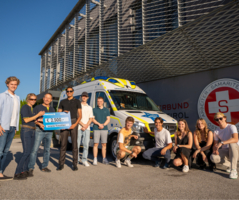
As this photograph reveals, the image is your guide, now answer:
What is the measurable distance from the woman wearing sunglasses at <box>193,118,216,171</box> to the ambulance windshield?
200 centimetres

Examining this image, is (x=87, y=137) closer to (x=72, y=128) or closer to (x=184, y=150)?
(x=72, y=128)

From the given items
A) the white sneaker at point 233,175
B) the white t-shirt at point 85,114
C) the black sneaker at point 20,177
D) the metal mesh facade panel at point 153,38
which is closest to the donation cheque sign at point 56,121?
the white t-shirt at point 85,114

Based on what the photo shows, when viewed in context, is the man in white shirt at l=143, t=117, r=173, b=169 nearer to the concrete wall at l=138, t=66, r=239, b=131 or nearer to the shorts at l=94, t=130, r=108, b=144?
the shorts at l=94, t=130, r=108, b=144

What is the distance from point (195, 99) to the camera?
8.96 metres

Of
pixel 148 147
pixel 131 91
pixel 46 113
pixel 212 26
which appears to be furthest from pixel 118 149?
pixel 212 26

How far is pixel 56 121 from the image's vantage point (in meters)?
4.18

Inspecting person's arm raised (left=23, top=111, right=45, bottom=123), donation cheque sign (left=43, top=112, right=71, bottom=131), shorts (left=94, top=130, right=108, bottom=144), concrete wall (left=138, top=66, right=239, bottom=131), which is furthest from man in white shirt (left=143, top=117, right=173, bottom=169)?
concrete wall (left=138, top=66, right=239, bottom=131)

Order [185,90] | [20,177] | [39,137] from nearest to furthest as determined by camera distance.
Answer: [20,177]
[39,137]
[185,90]

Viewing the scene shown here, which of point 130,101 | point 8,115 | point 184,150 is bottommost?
point 184,150

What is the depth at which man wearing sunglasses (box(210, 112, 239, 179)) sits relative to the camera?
393cm

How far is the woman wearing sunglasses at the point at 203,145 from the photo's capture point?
4.44 m

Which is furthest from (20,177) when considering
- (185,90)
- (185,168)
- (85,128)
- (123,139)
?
(185,90)

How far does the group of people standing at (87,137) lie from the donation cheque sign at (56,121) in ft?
0.34

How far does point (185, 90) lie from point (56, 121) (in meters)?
6.89
